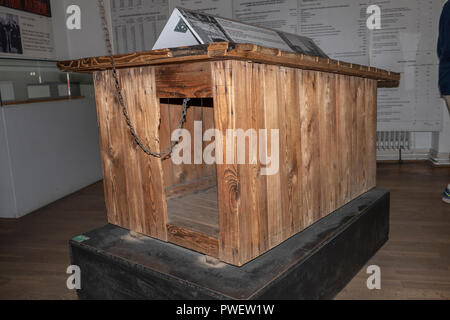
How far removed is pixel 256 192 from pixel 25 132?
9.25 feet

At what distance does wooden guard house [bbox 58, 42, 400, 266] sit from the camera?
Answer: 1.39 meters

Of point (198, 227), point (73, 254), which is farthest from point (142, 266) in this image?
point (73, 254)

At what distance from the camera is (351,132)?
2.21m

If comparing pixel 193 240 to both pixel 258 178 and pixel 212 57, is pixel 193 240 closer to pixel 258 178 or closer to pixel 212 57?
pixel 258 178

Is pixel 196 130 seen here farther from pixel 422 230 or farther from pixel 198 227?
pixel 422 230

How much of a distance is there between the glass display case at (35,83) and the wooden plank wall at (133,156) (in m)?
1.83

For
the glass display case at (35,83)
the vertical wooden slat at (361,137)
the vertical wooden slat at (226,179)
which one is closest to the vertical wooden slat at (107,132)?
the vertical wooden slat at (226,179)

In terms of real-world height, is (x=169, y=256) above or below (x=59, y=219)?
above

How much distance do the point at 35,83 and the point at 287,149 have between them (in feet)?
9.49

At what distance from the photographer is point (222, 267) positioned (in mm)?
1504

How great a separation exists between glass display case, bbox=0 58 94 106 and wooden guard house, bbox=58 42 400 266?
5.81ft

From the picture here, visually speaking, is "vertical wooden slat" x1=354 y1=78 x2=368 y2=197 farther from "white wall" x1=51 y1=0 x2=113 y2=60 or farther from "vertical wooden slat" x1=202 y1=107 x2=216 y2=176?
"white wall" x1=51 y1=0 x2=113 y2=60

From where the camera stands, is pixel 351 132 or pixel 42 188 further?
pixel 42 188

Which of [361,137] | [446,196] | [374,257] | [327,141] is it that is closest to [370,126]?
[361,137]
